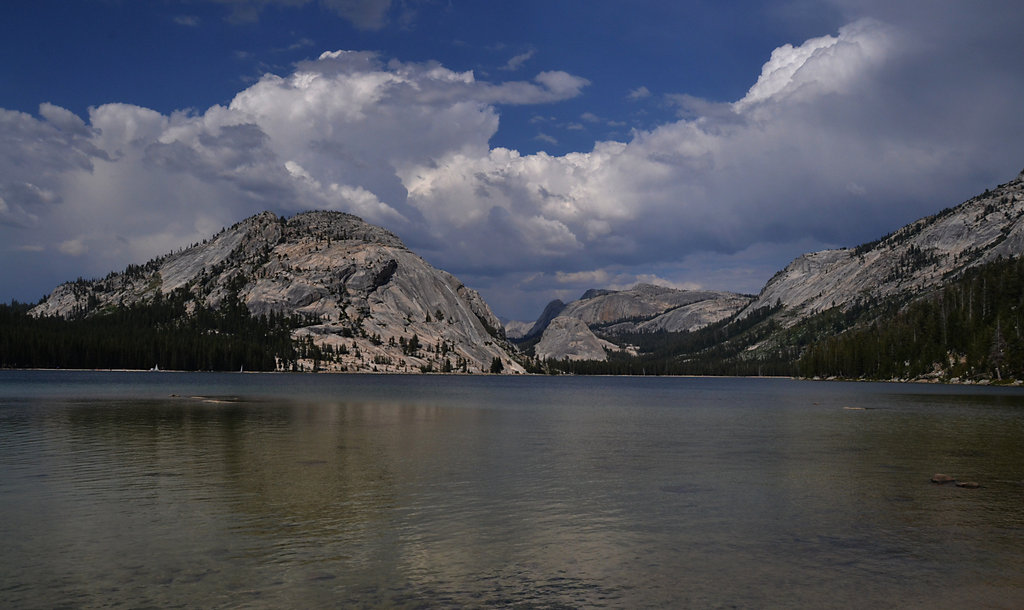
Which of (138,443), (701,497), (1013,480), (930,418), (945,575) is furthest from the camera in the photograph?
(930,418)

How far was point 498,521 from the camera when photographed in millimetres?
32125

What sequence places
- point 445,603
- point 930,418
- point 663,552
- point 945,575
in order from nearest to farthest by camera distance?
point 445,603 → point 945,575 → point 663,552 → point 930,418

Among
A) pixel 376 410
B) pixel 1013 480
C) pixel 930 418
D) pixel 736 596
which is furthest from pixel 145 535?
pixel 930 418

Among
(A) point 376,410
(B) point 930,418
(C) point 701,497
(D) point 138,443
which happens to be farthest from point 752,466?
(A) point 376,410

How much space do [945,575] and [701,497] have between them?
14816mm

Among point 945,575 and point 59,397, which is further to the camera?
point 59,397

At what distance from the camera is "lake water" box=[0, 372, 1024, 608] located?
22.4 meters

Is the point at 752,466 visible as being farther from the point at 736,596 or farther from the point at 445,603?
the point at 445,603

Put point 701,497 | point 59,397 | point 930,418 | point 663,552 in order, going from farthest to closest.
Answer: point 59,397, point 930,418, point 701,497, point 663,552

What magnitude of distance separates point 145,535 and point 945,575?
3023 cm

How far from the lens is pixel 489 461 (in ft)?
169

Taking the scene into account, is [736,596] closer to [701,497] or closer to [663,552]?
[663,552]

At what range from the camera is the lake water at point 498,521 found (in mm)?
22359

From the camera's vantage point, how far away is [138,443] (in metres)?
56.8
